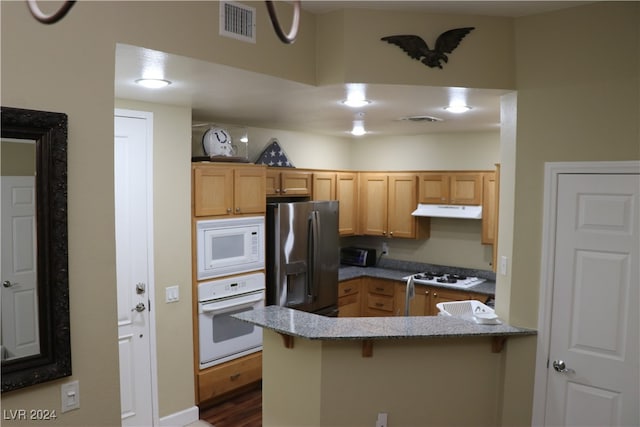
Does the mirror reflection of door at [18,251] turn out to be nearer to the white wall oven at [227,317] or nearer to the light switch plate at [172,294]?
the light switch plate at [172,294]

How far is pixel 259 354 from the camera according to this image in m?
4.23

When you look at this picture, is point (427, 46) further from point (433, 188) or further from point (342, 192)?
point (342, 192)

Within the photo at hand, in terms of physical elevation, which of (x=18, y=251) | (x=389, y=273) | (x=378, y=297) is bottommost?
(x=378, y=297)

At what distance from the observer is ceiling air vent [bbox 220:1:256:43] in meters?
2.26

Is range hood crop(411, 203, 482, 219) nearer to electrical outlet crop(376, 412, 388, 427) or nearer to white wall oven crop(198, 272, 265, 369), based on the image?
white wall oven crop(198, 272, 265, 369)

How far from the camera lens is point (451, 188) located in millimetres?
5164

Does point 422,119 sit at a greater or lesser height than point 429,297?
greater

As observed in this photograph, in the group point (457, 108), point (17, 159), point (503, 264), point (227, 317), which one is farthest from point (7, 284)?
point (457, 108)

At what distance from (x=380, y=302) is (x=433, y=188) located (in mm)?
1459

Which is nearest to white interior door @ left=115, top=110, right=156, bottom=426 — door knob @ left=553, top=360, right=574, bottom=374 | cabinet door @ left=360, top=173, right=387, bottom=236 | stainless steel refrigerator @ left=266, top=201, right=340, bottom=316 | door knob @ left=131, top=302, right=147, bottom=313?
door knob @ left=131, top=302, right=147, bottom=313

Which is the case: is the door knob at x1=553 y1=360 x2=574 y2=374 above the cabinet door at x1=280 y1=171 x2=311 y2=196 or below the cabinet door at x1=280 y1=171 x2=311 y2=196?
below

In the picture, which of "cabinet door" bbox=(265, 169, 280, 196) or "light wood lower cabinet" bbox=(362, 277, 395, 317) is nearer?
"cabinet door" bbox=(265, 169, 280, 196)

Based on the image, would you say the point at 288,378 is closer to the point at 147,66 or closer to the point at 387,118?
the point at 147,66

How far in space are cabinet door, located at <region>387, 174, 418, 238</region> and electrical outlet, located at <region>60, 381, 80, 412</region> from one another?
4190 mm
